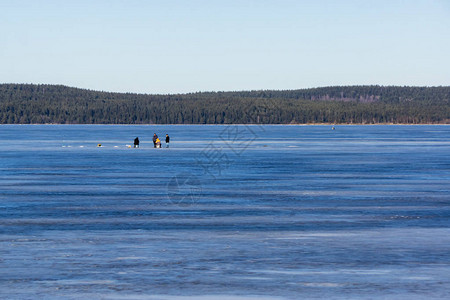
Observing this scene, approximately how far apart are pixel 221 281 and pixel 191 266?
1733 mm

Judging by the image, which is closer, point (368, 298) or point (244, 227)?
point (368, 298)

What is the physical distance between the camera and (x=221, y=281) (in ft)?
53.6

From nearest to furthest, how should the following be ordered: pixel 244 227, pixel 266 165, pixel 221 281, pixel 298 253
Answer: pixel 221 281
pixel 298 253
pixel 244 227
pixel 266 165

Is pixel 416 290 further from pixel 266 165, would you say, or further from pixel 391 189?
pixel 266 165

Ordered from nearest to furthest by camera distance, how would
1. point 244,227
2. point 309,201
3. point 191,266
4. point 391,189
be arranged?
point 191,266, point 244,227, point 309,201, point 391,189

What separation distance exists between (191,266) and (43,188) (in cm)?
2219

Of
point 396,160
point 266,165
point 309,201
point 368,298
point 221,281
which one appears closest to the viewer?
point 368,298

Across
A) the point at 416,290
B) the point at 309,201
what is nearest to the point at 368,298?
the point at 416,290

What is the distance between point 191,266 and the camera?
17.9 meters

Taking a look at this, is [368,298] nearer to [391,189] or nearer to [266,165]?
[391,189]

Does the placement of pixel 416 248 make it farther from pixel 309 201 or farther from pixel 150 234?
pixel 309 201

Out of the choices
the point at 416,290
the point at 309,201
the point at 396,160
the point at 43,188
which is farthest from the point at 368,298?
the point at 396,160

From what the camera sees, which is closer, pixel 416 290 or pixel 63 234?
pixel 416 290

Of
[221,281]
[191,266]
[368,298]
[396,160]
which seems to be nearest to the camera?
[368,298]
